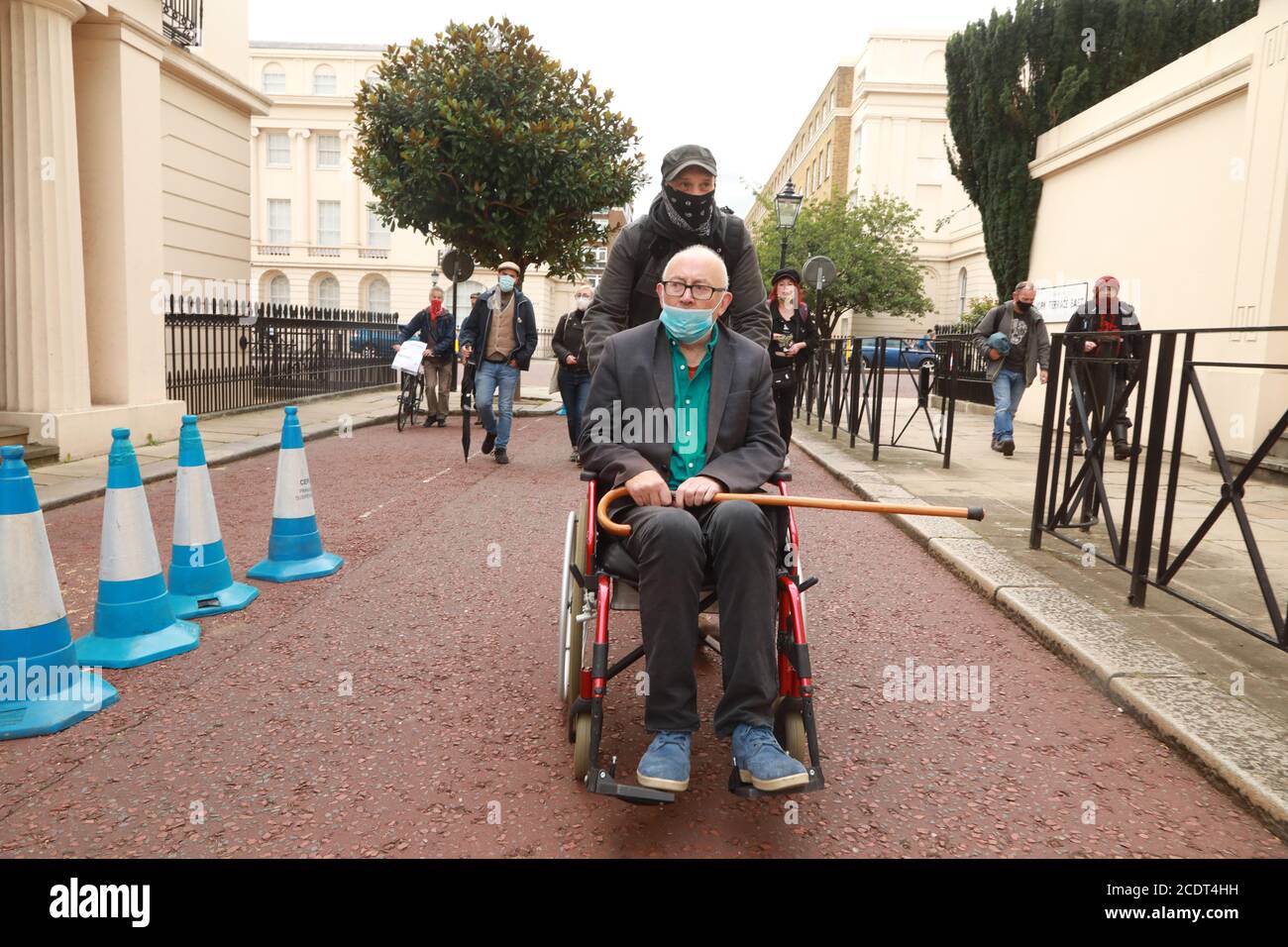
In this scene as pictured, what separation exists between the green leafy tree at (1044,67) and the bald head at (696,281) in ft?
49.9

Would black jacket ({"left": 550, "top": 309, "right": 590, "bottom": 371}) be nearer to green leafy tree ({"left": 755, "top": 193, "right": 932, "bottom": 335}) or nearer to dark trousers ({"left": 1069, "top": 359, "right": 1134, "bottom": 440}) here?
dark trousers ({"left": 1069, "top": 359, "right": 1134, "bottom": 440})

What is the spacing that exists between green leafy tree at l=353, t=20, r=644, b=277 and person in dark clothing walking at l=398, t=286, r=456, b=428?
91.9 inches

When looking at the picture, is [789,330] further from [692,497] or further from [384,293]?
[384,293]

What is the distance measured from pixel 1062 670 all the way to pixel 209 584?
12.9ft

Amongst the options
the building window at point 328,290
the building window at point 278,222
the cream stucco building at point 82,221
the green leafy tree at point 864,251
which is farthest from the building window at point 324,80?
the cream stucco building at point 82,221

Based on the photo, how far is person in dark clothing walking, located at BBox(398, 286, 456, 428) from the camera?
43.2 ft

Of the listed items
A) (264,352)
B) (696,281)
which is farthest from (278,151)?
(696,281)

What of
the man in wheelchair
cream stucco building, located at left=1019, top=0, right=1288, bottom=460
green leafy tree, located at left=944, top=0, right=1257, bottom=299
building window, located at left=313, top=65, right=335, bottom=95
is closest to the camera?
the man in wheelchair

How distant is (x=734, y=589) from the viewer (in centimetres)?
262

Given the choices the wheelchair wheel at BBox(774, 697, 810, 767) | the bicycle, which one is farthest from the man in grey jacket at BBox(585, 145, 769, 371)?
the bicycle

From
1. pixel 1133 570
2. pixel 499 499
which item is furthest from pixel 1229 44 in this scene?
pixel 499 499

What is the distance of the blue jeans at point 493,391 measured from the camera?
9.46 meters

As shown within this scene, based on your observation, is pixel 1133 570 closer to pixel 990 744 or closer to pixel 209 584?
pixel 990 744

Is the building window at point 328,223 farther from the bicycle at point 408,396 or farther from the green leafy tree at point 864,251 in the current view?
the bicycle at point 408,396
